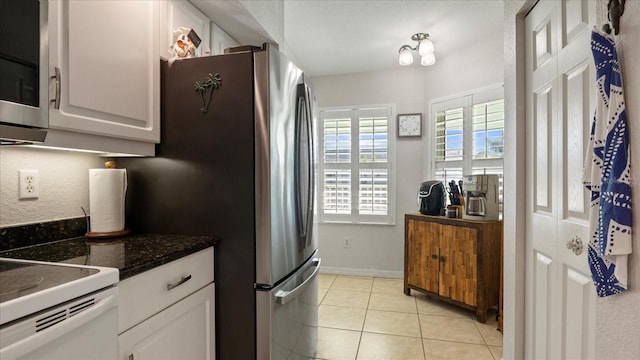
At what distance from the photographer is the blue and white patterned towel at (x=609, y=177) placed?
2.78 ft

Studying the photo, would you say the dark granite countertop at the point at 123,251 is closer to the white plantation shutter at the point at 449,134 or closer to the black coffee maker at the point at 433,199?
the black coffee maker at the point at 433,199

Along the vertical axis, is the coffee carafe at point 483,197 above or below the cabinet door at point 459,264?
above

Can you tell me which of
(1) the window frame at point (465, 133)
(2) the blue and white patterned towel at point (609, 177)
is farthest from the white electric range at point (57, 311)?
(1) the window frame at point (465, 133)

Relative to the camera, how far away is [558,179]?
53.0 inches

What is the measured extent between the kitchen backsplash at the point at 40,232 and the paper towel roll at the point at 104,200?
101 millimetres

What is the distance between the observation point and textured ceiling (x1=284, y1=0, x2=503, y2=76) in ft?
7.73

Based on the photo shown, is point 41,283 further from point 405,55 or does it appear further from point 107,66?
point 405,55

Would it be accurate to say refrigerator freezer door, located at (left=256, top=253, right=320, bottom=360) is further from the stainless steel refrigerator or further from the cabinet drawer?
the cabinet drawer

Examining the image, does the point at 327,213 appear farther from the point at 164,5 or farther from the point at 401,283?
the point at 164,5

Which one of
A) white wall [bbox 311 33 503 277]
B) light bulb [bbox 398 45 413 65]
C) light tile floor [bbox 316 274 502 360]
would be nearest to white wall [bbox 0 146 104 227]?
light tile floor [bbox 316 274 502 360]

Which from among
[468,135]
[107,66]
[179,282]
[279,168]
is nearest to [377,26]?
[468,135]

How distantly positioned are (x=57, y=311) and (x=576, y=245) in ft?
5.53

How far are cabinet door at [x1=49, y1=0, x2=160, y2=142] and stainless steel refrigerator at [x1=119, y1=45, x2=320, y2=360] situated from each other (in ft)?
0.36

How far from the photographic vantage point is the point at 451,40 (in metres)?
2.96
